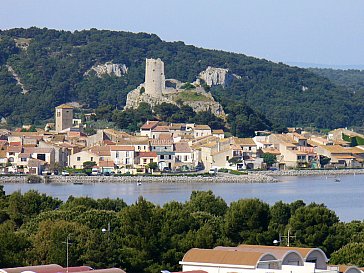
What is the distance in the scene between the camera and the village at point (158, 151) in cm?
4419

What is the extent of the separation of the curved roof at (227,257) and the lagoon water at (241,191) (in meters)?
14.2

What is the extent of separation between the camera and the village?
44.2 meters

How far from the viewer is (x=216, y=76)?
83875mm

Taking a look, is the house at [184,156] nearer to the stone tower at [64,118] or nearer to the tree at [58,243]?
the stone tower at [64,118]

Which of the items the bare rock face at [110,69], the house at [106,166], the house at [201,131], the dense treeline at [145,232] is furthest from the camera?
the bare rock face at [110,69]

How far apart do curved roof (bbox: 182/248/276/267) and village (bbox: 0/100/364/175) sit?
2918 centimetres

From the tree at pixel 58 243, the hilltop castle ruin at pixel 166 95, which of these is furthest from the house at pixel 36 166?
the tree at pixel 58 243

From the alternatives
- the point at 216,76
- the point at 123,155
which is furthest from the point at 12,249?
the point at 216,76

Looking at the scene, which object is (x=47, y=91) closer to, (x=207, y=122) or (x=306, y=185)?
(x=207, y=122)

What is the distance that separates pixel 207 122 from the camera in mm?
54000

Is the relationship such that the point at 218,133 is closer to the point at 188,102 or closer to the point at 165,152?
the point at 188,102

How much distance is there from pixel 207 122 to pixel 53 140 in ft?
30.2

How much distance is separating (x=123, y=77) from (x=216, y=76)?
6.14 m

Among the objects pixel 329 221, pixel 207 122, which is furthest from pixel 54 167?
pixel 329 221
